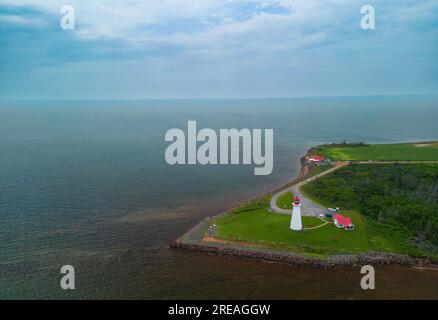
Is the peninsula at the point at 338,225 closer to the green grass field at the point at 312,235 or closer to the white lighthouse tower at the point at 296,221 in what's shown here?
the green grass field at the point at 312,235

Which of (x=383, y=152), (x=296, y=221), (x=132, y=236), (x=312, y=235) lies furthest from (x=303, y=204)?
(x=383, y=152)

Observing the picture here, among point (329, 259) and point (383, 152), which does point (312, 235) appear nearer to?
point (329, 259)

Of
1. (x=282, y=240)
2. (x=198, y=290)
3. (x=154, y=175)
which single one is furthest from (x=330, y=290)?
(x=154, y=175)

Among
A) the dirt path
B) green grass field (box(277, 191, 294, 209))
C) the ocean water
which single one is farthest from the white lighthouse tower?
green grass field (box(277, 191, 294, 209))

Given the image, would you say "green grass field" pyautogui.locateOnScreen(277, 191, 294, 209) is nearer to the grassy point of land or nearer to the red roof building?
the grassy point of land

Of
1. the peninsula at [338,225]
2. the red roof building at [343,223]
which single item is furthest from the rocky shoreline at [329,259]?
the red roof building at [343,223]

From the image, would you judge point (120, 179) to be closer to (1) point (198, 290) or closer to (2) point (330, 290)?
(1) point (198, 290)
